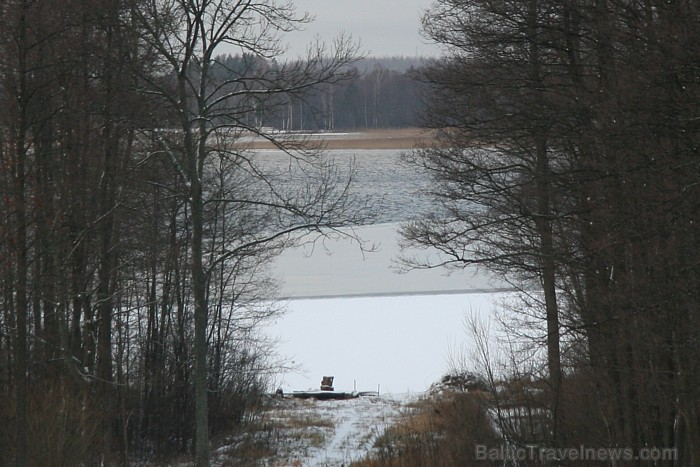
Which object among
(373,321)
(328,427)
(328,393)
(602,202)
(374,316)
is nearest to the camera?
(602,202)

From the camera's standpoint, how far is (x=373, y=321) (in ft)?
82.9

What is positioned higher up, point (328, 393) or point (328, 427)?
point (328, 393)

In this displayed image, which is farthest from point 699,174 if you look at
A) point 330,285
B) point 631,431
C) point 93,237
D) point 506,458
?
point 330,285

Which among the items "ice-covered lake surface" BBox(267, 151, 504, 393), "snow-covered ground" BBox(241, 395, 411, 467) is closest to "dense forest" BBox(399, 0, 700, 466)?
"snow-covered ground" BBox(241, 395, 411, 467)

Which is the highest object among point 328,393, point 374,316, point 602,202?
point 602,202

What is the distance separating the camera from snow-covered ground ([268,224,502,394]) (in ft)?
70.5

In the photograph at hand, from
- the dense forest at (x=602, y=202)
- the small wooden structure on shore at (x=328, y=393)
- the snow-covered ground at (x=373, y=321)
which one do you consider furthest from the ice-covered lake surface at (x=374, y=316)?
the dense forest at (x=602, y=202)

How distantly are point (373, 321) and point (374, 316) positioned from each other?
0.59 m

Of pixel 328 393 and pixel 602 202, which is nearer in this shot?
pixel 602 202

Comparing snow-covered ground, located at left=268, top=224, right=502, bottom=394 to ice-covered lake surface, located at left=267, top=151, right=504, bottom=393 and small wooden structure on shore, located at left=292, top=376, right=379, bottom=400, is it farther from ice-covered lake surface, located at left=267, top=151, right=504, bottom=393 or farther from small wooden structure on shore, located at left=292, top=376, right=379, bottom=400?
small wooden structure on shore, located at left=292, top=376, right=379, bottom=400

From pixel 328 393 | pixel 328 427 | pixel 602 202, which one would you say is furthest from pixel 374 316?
pixel 602 202

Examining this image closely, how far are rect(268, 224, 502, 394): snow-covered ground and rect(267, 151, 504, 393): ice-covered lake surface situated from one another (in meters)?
0.03

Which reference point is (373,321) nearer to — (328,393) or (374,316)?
(374,316)

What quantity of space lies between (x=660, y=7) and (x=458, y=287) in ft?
75.9
